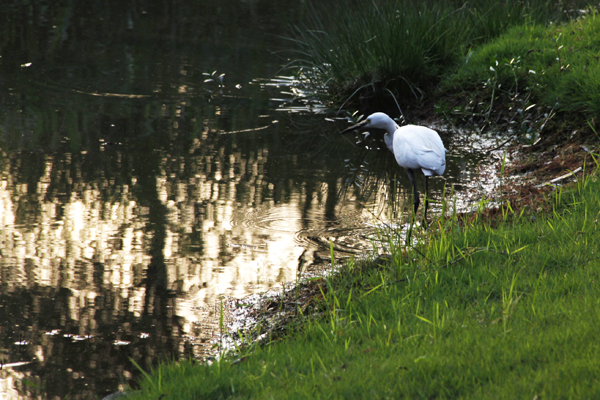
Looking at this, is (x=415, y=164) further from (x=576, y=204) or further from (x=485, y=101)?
(x=485, y=101)

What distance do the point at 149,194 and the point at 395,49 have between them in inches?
157

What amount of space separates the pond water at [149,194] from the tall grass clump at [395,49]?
2.04 feet

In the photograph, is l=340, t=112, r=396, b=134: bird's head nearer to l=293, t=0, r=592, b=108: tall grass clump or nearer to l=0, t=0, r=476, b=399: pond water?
l=0, t=0, r=476, b=399: pond water

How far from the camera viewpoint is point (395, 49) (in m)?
8.16

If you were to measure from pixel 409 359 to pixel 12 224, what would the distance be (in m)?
3.45

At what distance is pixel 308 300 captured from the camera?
3.84 m

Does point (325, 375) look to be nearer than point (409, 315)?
Yes

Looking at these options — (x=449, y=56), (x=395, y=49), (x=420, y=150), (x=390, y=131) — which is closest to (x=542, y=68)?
(x=449, y=56)

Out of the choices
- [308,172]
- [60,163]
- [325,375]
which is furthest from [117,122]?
[325,375]

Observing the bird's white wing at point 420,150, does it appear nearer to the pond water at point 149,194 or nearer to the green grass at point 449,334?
the pond water at point 149,194

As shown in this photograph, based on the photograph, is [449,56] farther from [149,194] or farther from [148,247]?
[148,247]

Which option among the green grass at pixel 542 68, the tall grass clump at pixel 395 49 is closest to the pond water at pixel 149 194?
the tall grass clump at pixel 395 49

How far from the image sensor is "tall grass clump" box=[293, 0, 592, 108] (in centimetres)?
827

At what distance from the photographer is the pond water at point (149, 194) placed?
11.7ft
